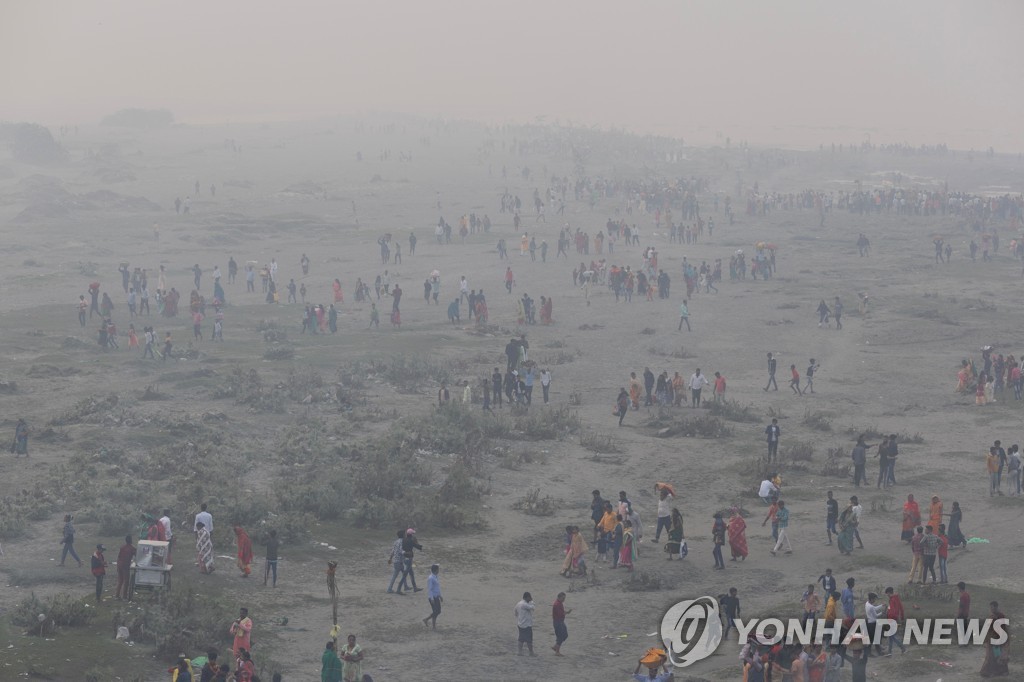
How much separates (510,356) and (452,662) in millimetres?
17275

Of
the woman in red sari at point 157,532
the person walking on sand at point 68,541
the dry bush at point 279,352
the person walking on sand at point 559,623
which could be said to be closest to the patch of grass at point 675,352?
the dry bush at point 279,352

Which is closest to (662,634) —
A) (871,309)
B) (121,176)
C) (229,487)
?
(229,487)

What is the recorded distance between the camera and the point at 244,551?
64.7 feet

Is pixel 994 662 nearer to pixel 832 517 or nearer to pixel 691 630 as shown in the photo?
pixel 691 630

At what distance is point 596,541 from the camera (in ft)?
72.5

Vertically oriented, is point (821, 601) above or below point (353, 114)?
below

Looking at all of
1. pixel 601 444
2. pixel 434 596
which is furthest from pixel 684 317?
pixel 434 596

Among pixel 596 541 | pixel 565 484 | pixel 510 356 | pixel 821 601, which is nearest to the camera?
pixel 821 601

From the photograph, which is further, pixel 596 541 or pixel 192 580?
pixel 596 541

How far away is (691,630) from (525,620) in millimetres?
2654

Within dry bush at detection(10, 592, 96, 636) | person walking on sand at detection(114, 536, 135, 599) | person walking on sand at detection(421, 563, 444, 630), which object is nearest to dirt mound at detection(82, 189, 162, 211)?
person walking on sand at detection(114, 536, 135, 599)

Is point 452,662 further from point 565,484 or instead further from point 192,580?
point 565,484

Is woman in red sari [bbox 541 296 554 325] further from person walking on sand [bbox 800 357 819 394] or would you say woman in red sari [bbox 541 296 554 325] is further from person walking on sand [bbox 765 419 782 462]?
person walking on sand [bbox 765 419 782 462]
